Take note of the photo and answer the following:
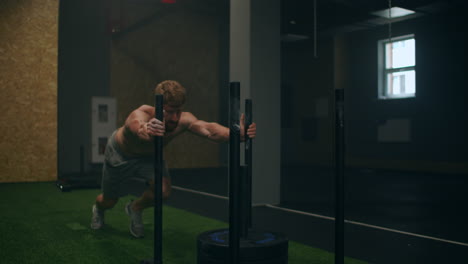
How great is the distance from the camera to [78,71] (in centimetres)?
708

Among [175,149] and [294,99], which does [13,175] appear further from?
Answer: [294,99]

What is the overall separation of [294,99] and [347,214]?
7.27m

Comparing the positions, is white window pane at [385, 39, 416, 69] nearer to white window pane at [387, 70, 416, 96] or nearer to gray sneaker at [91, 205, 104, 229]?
white window pane at [387, 70, 416, 96]

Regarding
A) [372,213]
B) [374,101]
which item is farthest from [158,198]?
[374,101]

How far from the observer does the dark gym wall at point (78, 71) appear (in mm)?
6938

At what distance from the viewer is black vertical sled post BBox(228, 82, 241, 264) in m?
1.59

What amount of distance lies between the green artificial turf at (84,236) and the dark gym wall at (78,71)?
2259mm

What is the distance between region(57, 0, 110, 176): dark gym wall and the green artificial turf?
7.41 feet

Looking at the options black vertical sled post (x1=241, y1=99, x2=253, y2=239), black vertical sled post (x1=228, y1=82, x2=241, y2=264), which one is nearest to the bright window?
black vertical sled post (x1=241, y1=99, x2=253, y2=239)

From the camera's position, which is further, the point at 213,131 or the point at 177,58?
the point at 177,58

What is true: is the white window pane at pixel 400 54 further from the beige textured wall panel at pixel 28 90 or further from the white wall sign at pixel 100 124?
the beige textured wall panel at pixel 28 90

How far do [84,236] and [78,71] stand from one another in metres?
4.49

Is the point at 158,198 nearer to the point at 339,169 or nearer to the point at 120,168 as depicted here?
the point at 339,169

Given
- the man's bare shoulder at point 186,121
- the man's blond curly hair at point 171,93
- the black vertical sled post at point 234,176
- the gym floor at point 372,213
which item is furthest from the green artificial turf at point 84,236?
the black vertical sled post at point 234,176
